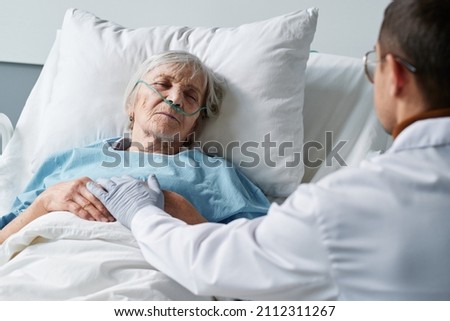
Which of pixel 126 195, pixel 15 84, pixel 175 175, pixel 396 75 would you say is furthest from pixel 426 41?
pixel 15 84

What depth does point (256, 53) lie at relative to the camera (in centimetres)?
219

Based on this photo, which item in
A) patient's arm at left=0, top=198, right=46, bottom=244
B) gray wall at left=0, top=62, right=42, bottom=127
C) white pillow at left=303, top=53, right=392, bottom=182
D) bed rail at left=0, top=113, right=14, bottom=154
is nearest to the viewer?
patient's arm at left=0, top=198, right=46, bottom=244

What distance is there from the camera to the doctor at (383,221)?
1.15 metres

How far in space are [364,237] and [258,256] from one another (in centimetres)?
19

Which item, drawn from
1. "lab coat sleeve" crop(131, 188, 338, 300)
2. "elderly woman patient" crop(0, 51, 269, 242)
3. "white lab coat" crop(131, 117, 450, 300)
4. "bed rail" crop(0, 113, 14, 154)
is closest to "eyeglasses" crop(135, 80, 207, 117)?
"elderly woman patient" crop(0, 51, 269, 242)

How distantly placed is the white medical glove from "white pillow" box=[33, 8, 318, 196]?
46cm

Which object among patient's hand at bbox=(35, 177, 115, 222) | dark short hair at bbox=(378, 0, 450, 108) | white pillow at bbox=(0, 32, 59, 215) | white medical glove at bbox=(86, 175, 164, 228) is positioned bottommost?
white pillow at bbox=(0, 32, 59, 215)

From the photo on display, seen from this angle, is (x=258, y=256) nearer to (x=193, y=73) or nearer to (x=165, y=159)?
(x=165, y=159)

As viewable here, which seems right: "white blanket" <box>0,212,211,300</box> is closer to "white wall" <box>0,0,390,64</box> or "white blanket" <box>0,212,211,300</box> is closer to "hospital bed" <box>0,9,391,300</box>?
"hospital bed" <box>0,9,391,300</box>

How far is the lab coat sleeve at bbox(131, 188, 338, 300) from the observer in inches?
46.5

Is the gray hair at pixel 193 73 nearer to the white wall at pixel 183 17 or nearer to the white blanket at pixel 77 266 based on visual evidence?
the white wall at pixel 183 17

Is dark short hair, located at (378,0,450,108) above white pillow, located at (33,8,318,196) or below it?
above

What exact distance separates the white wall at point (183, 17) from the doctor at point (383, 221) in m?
1.25

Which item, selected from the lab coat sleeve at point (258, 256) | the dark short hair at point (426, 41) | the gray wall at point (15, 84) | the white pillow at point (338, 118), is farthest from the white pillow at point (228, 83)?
the dark short hair at point (426, 41)
